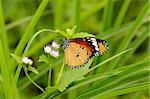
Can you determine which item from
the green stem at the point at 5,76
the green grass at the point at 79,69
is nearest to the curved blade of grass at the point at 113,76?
the green grass at the point at 79,69

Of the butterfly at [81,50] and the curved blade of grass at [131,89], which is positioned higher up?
the butterfly at [81,50]

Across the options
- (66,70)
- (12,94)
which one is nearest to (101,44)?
(66,70)

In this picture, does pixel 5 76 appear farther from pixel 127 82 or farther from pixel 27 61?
pixel 127 82

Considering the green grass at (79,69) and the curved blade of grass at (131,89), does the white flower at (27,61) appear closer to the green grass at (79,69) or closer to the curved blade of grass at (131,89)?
the green grass at (79,69)

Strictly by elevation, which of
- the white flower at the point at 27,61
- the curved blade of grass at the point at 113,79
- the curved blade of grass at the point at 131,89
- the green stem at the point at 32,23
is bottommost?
the curved blade of grass at the point at 131,89

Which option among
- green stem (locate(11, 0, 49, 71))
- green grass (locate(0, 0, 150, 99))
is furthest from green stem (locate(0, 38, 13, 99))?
green stem (locate(11, 0, 49, 71))

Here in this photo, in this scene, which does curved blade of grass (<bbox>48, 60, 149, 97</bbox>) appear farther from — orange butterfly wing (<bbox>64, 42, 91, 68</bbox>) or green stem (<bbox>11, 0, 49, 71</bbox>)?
green stem (<bbox>11, 0, 49, 71</bbox>)

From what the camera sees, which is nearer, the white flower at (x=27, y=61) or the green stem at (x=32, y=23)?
the white flower at (x=27, y=61)

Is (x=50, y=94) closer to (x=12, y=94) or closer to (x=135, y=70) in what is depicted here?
(x=12, y=94)
